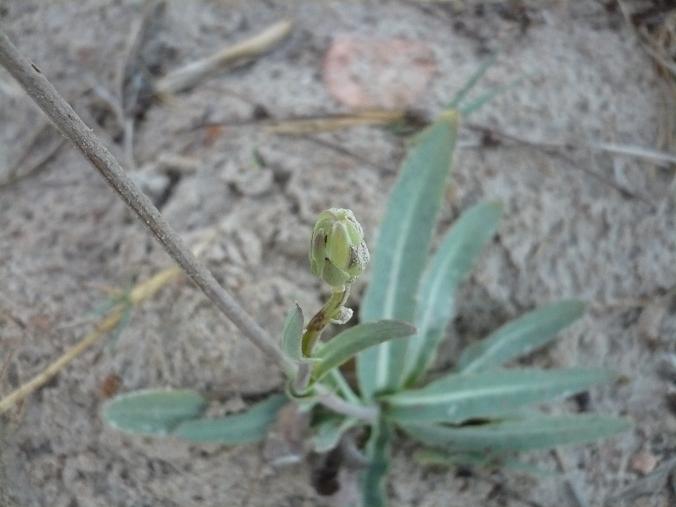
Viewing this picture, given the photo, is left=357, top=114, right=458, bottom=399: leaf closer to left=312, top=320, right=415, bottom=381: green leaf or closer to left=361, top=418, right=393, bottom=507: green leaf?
left=361, top=418, right=393, bottom=507: green leaf

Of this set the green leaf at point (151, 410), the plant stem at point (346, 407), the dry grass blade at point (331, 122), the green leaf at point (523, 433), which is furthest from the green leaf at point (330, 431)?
the dry grass blade at point (331, 122)

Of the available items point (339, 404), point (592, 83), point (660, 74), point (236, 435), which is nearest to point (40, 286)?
point (236, 435)

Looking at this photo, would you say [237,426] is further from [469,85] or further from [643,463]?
[469,85]

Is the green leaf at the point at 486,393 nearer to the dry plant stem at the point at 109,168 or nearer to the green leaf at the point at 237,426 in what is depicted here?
the green leaf at the point at 237,426

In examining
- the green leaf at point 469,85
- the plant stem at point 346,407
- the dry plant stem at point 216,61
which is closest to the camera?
the plant stem at point 346,407

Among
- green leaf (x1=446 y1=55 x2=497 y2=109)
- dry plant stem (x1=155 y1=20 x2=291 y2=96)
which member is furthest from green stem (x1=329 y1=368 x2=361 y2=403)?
dry plant stem (x1=155 y1=20 x2=291 y2=96)

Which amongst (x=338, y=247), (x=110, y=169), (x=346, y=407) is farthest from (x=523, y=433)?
(x=110, y=169)
